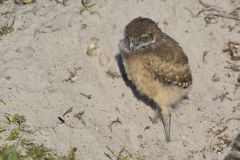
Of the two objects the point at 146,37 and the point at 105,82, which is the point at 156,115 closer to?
the point at 105,82

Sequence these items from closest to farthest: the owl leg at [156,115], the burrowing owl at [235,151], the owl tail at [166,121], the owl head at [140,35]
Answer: the owl head at [140,35]
the burrowing owl at [235,151]
the owl tail at [166,121]
the owl leg at [156,115]

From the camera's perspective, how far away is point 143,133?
645 centimetres

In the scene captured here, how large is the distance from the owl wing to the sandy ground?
23.4 inches

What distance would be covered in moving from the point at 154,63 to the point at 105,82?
2.80ft

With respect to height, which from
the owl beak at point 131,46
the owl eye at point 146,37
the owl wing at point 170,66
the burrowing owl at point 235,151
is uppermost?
the owl eye at point 146,37

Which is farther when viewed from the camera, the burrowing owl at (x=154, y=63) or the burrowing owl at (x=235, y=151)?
the burrowing owl at (x=235, y=151)

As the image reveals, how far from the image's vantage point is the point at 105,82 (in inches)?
265

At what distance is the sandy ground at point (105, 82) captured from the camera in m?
6.20

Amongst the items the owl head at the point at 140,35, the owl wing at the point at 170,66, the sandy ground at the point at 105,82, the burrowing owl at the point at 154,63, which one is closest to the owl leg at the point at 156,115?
the sandy ground at the point at 105,82

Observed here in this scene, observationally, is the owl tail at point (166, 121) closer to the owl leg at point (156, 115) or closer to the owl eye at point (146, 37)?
the owl leg at point (156, 115)

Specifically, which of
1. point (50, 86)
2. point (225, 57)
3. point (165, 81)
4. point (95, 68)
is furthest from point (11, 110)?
point (225, 57)

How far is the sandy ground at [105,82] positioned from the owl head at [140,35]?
0.82 meters

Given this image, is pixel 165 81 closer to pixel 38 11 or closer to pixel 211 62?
pixel 211 62

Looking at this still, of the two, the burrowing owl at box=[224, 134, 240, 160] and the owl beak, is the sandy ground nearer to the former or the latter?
the burrowing owl at box=[224, 134, 240, 160]
